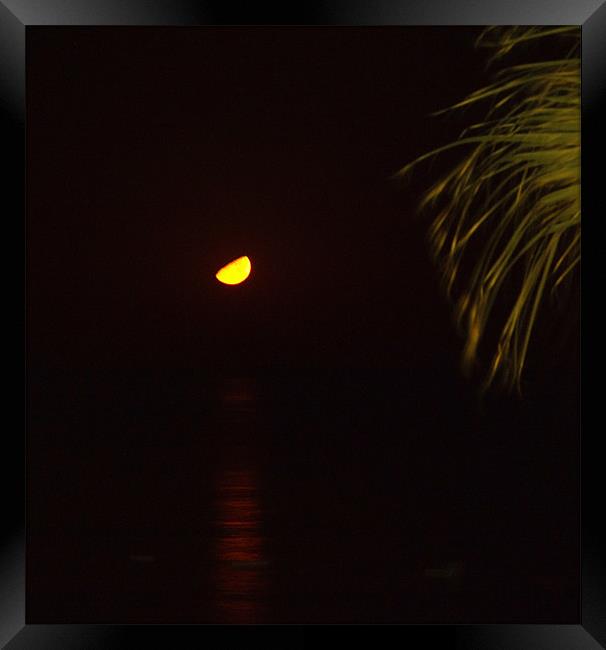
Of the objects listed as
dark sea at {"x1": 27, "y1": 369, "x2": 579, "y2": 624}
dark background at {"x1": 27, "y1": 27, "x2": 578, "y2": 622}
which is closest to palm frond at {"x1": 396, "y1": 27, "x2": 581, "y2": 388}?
dark background at {"x1": 27, "y1": 27, "x2": 578, "y2": 622}

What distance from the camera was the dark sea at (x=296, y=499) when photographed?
225 centimetres

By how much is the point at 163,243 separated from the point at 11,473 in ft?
2.64

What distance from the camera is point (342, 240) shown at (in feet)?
7.49

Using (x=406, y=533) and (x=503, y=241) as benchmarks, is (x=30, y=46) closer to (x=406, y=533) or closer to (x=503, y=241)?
(x=503, y=241)

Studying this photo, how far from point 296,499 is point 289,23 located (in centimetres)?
140

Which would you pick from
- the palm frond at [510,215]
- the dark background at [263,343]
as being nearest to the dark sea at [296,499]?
the dark background at [263,343]

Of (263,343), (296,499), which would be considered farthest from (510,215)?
(296,499)

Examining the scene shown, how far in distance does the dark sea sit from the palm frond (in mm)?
236

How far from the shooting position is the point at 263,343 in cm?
229

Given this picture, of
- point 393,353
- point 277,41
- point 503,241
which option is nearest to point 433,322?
point 393,353

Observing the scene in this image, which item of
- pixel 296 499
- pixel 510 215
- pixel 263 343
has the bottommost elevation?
pixel 296 499

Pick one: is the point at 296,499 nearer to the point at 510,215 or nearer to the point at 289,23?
the point at 510,215

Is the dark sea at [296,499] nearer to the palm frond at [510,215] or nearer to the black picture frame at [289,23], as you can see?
the black picture frame at [289,23]

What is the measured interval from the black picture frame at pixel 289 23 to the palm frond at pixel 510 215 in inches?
3.7
